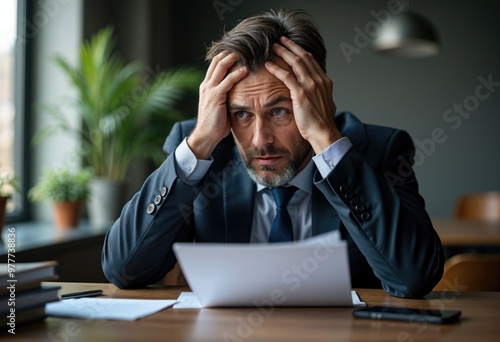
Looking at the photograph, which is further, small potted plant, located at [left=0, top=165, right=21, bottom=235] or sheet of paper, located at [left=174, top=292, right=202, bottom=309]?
small potted plant, located at [left=0, top=165, right=21, bottom=235]

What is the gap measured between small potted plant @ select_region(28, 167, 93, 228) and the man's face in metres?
1.93

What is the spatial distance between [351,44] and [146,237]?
4447 mm

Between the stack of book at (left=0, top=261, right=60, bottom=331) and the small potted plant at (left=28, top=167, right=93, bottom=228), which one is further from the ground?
the stack of book at (left=0, top=261, right=60, bottom=331)

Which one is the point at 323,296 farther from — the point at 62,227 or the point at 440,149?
the point at 440,149

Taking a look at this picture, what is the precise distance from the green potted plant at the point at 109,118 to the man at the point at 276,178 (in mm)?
1904

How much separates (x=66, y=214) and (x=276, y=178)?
214cm

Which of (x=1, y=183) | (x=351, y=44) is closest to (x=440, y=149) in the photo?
(x=351, y=44)

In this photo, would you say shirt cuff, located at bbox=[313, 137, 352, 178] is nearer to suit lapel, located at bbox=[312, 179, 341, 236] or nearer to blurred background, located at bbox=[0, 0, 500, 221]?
suit lapel, located at bbox=[312, 179, 341, 236]

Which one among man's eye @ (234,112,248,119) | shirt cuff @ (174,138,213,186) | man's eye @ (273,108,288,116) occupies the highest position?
man's eye @ (273,108,288,116)

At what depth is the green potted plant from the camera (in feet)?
12.6

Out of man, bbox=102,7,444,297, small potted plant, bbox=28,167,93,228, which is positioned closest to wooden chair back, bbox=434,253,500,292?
man, bbox=102,7,444,297

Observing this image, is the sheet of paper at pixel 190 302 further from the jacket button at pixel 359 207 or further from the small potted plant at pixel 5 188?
the small potted plant at pixel 5 188

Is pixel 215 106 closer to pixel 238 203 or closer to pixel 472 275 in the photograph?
pixel 238 203

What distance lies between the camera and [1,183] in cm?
286
